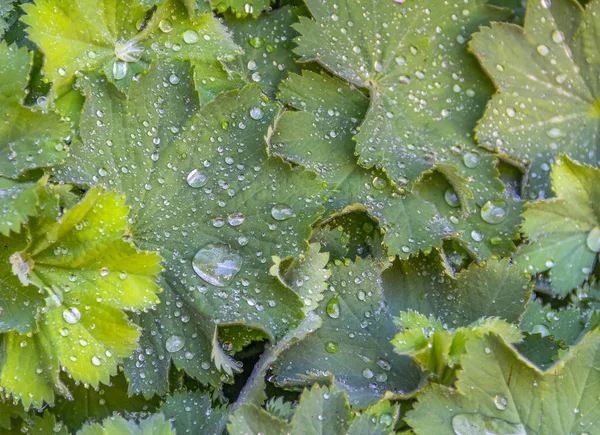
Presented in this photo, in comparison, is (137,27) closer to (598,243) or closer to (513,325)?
(513,325)

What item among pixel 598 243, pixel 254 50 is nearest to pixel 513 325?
pixel 598 243

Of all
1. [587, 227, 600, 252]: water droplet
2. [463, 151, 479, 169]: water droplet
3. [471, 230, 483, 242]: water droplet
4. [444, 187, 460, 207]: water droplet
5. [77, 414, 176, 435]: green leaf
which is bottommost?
[77, 414, 176, 435]: green leaf

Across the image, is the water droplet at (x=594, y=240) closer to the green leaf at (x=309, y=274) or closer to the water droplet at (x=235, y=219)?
the green leaf at (x=309, y=274)

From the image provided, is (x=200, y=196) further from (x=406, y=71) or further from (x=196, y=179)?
(x=406, y=71)

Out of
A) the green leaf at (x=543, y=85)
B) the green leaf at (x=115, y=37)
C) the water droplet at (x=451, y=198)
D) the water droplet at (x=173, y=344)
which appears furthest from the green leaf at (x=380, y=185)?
the water droplet at (x=173, y=344)

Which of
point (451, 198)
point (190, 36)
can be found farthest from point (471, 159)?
point (190, 36)

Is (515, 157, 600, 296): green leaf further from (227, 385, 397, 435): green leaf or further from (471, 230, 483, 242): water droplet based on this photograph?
(227, 385, 397, 435): green leaf

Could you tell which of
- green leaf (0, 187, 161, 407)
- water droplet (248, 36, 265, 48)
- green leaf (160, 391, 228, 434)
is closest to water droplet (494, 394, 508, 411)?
green leaf (160, 391, 228, 434)
